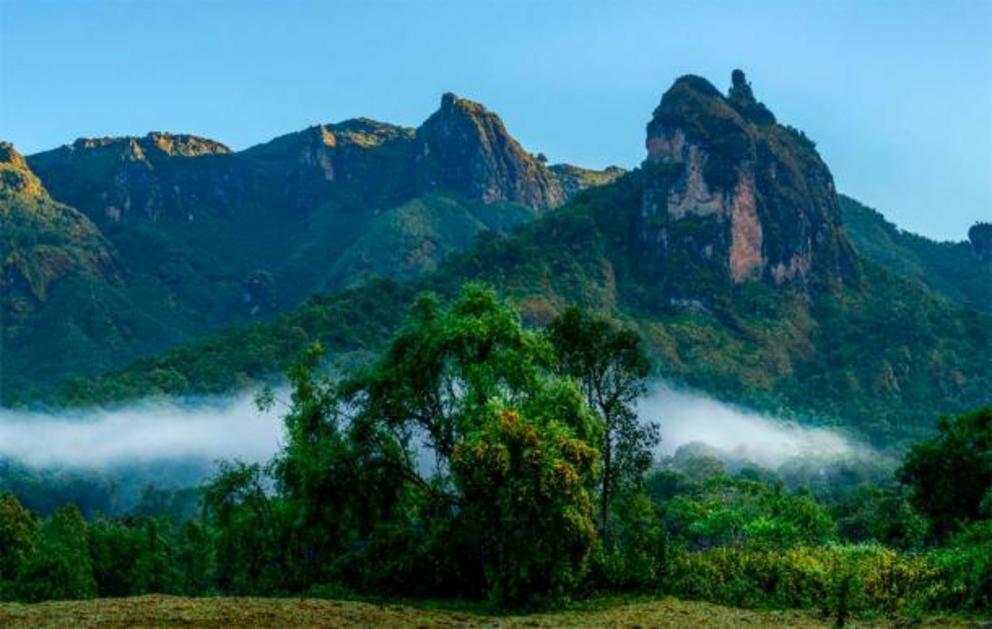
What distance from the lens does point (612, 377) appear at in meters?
44.4

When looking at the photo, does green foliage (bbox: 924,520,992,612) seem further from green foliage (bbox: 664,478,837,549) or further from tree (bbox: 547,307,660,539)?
tree (bbox: 547,307,660,539)

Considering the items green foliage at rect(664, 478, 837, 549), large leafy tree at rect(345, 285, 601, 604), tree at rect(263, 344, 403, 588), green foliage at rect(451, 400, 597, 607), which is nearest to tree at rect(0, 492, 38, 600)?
tree at rect(263, 344, 403, 588)

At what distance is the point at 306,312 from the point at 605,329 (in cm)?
15897

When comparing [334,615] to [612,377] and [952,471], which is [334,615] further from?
[952,471]

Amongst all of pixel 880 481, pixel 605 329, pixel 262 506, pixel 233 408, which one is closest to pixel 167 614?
pixel 262 506

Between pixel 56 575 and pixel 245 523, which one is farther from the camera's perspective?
pixel 56 575

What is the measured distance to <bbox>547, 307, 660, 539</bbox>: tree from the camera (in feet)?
144

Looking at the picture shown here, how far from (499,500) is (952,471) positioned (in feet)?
104

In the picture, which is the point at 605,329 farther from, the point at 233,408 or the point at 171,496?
the point at 233,408

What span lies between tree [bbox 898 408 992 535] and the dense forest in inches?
15.4

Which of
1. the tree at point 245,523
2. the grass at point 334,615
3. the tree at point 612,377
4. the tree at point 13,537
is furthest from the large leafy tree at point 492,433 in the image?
the tree at point 13,537

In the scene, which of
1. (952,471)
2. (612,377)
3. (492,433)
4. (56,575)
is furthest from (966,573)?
(56,575)

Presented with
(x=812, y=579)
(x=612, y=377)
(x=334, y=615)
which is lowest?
(x=334, y=615)

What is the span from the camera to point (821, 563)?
123 feet
